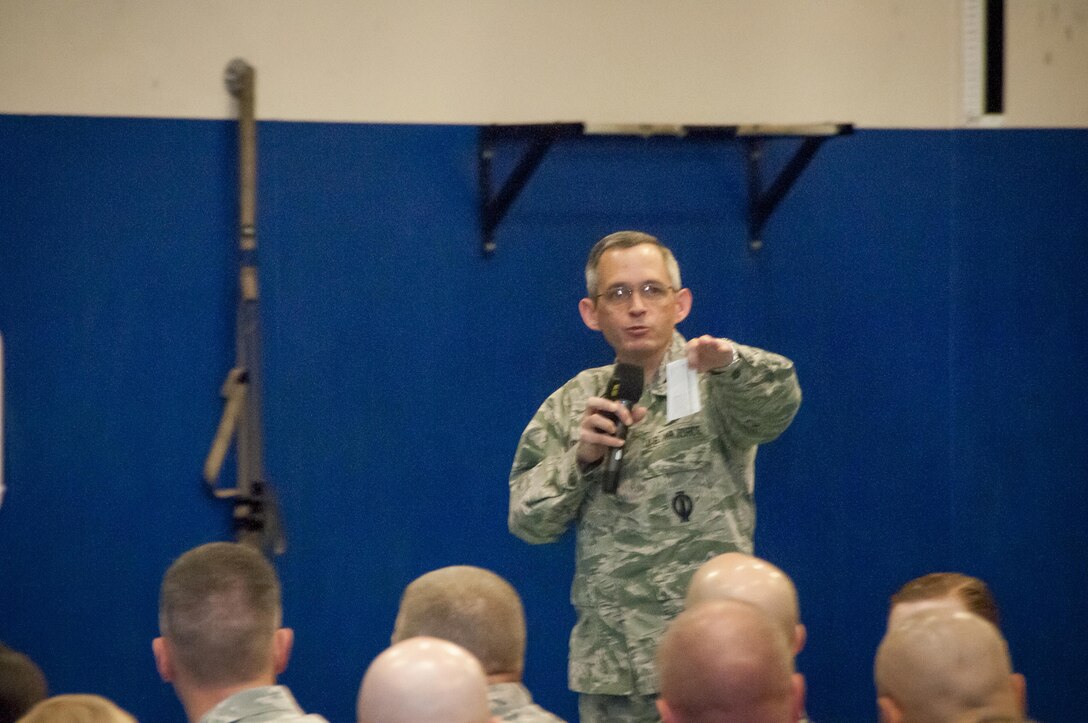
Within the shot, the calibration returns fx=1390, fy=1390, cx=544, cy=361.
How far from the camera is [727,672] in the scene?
1.88 m

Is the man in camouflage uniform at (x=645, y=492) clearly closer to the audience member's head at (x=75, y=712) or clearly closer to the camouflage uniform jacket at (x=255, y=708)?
the camouflage uniform jacket at (x=255, y=708)

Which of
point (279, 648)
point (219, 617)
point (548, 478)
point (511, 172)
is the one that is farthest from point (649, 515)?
point (511, 172)

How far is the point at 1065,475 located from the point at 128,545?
3063 mm

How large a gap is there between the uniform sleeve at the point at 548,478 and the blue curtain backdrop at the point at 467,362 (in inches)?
39.3

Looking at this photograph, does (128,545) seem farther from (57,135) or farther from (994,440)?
(994,440)

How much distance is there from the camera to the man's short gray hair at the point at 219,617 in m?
2.20

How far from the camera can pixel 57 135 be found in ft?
11.7

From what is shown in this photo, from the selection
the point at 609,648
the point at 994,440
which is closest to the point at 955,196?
the point at 994,440

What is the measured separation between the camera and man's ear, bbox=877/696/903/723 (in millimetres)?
2043

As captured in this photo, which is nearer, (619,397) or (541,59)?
(619,397)

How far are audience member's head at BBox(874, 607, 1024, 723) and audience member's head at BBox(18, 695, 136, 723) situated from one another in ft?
3.59

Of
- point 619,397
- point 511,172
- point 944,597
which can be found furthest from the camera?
point 511,172

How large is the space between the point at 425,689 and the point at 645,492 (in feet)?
3.57

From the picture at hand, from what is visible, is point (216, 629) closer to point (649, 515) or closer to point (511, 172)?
point (649, 515)
